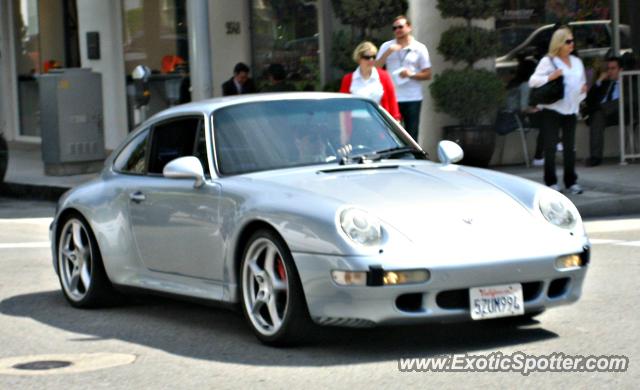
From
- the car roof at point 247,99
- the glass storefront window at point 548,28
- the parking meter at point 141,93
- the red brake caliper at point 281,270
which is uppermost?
the glass storefront window at point 548,28

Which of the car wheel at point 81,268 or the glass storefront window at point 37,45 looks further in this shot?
the glass storefront window at point 37,45

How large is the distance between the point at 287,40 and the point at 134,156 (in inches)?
456

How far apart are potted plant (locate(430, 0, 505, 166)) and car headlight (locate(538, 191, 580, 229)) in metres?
9.56

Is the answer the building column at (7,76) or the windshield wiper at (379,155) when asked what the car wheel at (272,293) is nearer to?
the windshield wiper at (379,155)

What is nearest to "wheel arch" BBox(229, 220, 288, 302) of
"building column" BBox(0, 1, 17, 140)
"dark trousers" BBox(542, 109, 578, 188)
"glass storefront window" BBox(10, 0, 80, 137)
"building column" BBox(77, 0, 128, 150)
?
"dark trousers" BBox(542, 109, 578, 188)

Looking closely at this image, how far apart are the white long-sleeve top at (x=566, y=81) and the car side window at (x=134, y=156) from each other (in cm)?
622

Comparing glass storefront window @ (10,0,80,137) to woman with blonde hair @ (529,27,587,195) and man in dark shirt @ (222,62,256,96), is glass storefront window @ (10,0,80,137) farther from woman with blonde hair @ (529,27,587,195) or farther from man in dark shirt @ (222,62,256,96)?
woman with blonde hair @ (529,27,587,195)

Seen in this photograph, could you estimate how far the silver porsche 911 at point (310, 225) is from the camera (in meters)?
7.43

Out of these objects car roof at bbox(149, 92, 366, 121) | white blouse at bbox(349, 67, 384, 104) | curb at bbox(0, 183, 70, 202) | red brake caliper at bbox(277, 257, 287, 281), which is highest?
car roof at bbox(149, 92, 366, 121)

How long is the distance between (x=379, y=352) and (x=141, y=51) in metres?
16.4

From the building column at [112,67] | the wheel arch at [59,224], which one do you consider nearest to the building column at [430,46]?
the building column at [112,67]

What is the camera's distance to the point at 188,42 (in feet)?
74.1

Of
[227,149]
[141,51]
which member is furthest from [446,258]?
[141,51]

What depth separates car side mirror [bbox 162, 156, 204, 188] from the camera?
27.9 ft
